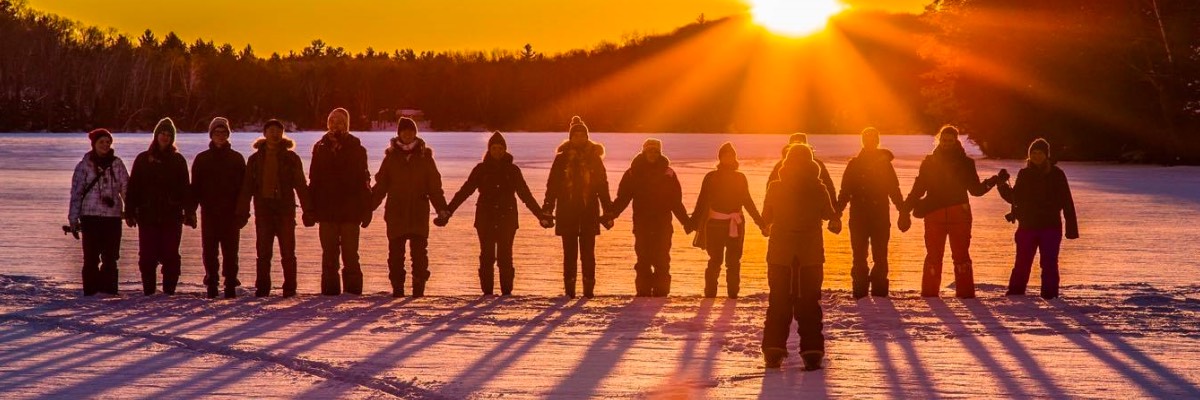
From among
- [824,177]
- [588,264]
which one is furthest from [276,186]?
[824,177]

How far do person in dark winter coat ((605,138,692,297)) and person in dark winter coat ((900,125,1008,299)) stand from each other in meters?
1.97

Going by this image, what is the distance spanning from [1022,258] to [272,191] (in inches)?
248

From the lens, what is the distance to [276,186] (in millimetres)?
12000

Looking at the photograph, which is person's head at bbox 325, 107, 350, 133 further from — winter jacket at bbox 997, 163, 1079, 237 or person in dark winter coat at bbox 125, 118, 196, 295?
winter jacket at bbox 997, 163, 1079, 237

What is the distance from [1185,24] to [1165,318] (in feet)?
128

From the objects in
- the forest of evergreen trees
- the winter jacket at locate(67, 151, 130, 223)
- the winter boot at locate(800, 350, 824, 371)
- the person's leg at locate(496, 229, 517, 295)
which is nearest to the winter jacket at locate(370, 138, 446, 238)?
the person's leg at locate(496, 229, 517, 295)

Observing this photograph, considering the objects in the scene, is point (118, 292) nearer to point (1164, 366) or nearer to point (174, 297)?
point (174, 297)

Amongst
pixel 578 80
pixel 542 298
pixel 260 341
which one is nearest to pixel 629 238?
pixel 542 298

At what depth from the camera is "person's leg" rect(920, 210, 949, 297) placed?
40.0 feet

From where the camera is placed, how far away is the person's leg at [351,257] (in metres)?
12.3

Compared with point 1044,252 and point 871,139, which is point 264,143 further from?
point 1044,252

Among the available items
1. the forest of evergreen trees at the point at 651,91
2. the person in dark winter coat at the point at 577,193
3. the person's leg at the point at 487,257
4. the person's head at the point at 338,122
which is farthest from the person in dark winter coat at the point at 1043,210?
the forest of evergreen trees at the point at 651,91

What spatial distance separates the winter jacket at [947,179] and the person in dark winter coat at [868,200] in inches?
9.6

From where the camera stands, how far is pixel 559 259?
54.9 ft
